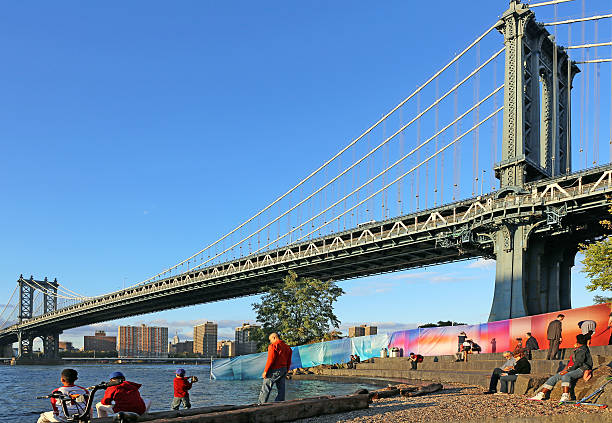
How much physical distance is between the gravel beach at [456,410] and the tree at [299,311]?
1295 inches

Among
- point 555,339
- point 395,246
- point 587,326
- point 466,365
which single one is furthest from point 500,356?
point 395,246

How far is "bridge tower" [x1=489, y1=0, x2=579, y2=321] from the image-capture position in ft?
124

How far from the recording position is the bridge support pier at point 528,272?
37.1 m

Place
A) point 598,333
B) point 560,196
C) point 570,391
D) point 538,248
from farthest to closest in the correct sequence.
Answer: point 538,248
point 560,196
point 598,333
point 570,391

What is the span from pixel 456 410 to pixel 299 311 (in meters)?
36.2

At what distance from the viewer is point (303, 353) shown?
123 feet

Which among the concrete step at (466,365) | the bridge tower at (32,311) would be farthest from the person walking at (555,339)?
the bridge tower at (32,311)

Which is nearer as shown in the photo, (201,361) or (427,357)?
(427,357)

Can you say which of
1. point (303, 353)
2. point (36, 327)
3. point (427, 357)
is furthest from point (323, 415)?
point (36, 327)

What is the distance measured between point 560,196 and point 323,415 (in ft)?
96.3

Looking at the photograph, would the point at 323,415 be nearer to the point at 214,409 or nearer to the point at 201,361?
the point at 214,409

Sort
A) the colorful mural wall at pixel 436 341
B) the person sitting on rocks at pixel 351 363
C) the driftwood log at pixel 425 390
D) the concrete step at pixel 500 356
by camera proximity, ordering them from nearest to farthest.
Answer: the driftwood log at pixel 425 390
the concrete step at pixel 500 356
the colorful mural wall at pixel 436 341
the person sitting on rocks at pixel 351 363

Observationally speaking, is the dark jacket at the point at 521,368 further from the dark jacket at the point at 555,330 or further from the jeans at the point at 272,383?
the jeans at the point at 272,383

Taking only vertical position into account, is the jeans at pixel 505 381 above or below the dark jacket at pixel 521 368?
below
